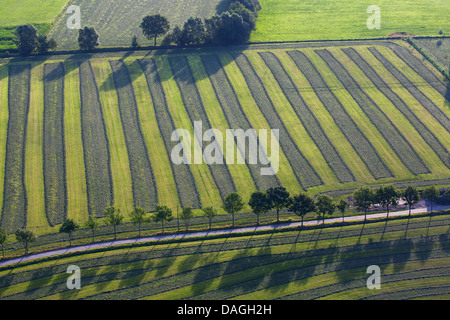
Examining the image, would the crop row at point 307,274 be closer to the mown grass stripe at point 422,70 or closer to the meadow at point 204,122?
the meadow at point 204,122

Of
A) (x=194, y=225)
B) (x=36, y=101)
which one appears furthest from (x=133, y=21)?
(x=194, y=225)

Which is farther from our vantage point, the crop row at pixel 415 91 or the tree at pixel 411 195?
the crop row at pixel 415 91

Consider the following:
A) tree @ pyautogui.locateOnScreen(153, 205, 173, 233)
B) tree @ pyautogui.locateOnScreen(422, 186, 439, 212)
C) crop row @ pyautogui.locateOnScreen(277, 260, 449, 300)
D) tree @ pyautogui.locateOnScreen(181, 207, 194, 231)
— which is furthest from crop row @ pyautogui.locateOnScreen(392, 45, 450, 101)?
tree @ pyautogui.locateOnScreen(153, 205, 173, 233)

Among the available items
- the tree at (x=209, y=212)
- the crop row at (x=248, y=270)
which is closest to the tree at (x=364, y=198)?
the crop row at (x=248, y=270)

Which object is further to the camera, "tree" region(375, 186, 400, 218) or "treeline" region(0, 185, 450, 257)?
"tree" region(375, 186, 400, 218)

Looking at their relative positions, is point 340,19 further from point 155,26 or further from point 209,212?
point 209,212

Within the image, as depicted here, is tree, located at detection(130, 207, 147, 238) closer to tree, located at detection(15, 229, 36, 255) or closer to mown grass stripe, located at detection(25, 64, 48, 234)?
mown grass stripe, located at detection(25, 64, 48, 234)

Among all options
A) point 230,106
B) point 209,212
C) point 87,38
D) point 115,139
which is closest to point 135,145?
point 115,139
